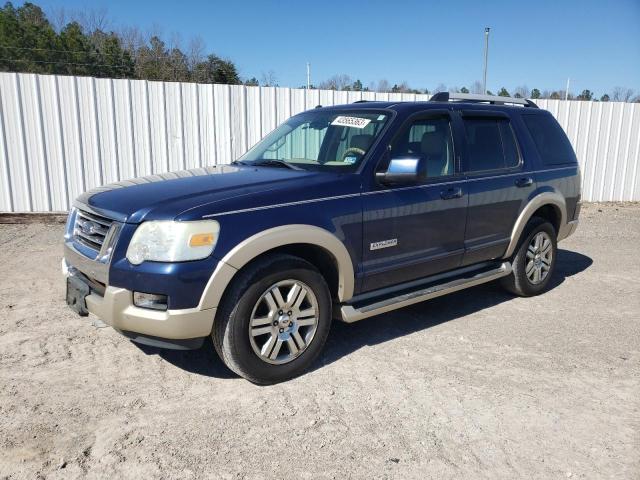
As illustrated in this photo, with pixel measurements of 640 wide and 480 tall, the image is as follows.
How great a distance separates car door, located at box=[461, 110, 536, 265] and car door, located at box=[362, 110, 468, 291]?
167mm

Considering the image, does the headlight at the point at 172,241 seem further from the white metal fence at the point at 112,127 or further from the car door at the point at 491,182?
the white metal fence at the point at 112,127

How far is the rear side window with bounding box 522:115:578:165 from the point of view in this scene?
5.46m

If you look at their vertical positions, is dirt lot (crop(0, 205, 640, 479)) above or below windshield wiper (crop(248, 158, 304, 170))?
below

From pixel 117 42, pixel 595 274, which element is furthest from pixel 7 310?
pixel 117 42

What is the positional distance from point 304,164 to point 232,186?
83 centimetres

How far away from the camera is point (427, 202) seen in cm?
423

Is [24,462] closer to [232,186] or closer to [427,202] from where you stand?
[232,186]

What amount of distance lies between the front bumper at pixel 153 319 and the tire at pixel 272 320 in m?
0.16

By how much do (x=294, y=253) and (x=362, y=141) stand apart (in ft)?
3.72

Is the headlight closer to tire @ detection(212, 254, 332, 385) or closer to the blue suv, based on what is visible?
the blue suv

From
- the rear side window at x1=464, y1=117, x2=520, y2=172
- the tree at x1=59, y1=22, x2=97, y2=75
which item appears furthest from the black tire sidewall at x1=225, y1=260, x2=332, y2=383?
the tree at x1=59, y1=22, x2=97, y2=75

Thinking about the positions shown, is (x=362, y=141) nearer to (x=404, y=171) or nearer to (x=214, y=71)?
(x=404, y=171)

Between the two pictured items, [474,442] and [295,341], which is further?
[295,341]

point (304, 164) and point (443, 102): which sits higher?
point (443, 102)
